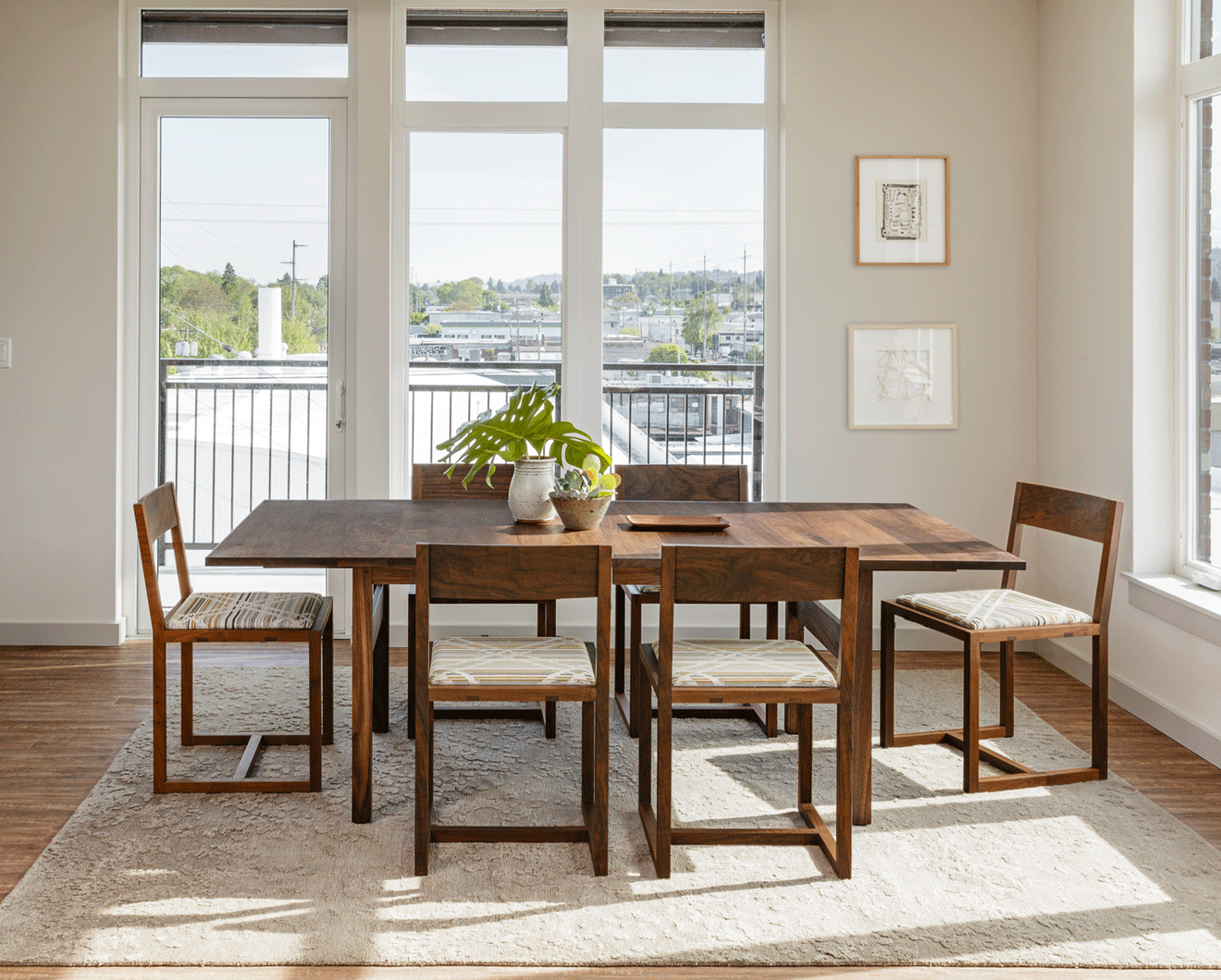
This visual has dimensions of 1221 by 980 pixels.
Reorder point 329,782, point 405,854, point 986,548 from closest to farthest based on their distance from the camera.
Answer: point 405,854 < point 986,548 < point 329,782

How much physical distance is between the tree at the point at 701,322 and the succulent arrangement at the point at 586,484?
1.89 meters

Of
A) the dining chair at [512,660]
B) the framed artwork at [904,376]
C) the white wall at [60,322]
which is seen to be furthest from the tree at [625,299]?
the dining chair at [512,660]

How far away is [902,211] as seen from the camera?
455cm

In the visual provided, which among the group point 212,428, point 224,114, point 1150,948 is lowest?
point 1150,948

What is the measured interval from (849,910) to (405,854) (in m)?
1.04

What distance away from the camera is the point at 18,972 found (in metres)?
2.05

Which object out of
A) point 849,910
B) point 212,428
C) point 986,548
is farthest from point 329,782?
point 212,428

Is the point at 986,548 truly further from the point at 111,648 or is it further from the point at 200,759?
the point at 111,648

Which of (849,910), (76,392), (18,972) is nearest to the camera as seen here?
(18,972)

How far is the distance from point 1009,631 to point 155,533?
2375 millimetres

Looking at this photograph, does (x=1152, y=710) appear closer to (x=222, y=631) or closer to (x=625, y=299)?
(x=625, y=299)

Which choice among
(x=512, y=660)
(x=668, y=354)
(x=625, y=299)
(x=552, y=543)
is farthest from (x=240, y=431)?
(x=512, y=660)

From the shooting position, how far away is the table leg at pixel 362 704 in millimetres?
2674

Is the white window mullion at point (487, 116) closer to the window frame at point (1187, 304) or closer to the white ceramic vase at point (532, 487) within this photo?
the white ceramic vase at point (532, 487)
